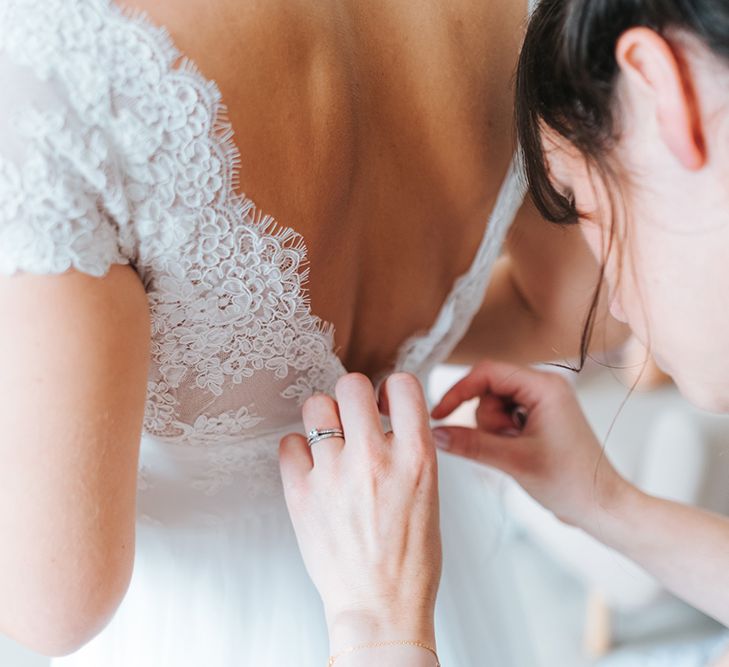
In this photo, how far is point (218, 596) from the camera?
1.00 metres

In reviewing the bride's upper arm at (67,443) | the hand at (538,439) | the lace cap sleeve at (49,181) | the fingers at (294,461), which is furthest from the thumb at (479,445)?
the lace cap sleeve at (49,181)

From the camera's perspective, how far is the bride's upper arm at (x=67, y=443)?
1.87ft

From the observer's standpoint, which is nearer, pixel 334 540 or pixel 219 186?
pixel 219 186

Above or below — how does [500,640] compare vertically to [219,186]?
below

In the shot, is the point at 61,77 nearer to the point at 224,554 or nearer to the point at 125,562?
the point at 125,562

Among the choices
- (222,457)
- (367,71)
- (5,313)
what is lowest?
(222,457)

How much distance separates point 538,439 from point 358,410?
1.02ft

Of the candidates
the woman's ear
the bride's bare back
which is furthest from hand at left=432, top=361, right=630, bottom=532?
the woman's ear

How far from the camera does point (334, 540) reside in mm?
803

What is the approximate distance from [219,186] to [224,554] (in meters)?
0.53

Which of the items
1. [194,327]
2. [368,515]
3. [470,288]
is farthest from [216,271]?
[470,288]

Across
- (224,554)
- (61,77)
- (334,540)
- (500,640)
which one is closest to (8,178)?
(61,77)

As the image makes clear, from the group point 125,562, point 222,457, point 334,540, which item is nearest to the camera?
point 125,562

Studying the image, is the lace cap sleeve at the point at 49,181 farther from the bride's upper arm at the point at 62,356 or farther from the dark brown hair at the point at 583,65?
the dark brown hair at the point at 583,65
